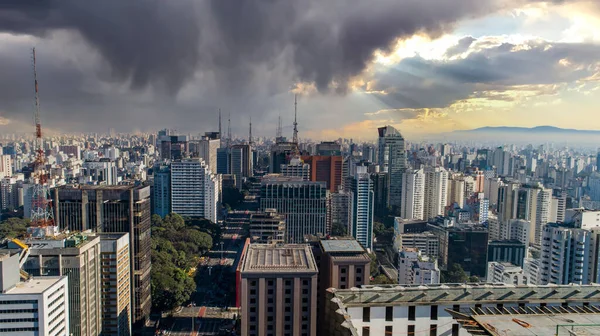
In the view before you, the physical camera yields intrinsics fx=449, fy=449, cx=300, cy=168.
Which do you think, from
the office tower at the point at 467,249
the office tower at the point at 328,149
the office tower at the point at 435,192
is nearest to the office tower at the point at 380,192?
the office tower at the point at 435,192

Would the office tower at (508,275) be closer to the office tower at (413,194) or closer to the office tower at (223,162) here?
the office tower at (413,194)

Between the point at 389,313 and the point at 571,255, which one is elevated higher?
the point at 389,313

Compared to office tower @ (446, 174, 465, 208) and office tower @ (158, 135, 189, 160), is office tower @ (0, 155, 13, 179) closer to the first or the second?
office tower @ (158, 135, 189, 160)

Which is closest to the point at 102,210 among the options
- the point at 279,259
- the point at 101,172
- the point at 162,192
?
the point at 279,259

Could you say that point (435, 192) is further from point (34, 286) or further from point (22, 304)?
point (22, 304)

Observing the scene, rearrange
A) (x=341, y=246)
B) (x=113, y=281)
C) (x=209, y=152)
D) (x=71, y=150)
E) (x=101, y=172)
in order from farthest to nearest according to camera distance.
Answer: (x=71, y=150), (x=209, y=152), (x=101, y=172), (x=341, y=246), (x=113, y=281)

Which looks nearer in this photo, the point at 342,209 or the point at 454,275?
the point at 454,275

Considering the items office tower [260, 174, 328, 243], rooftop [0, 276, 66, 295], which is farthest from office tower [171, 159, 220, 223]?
rooftop [0, 276, 66, 295]
